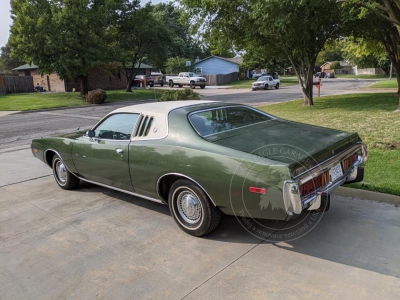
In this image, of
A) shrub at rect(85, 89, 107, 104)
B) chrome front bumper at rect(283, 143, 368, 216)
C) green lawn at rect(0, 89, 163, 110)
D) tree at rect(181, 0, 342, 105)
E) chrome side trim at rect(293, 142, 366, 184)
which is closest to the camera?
chrome front bumper at rect(283, 143, 368, 216)

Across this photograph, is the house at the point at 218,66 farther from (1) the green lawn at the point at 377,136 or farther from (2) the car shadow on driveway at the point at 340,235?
(2) the car shadow on driveway at the point at 340,235

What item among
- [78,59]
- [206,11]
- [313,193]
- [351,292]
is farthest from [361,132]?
[78,59]

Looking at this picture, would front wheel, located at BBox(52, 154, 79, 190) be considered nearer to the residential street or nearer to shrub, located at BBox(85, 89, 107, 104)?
the residential street

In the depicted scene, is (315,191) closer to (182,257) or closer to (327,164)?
(327,164)

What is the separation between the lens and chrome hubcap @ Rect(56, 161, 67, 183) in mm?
5496

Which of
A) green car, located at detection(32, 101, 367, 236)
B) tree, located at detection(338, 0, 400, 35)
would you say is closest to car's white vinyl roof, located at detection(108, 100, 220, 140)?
green car, located at detection(32, 101, 367, 236)

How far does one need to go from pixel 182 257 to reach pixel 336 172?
72.5 inches

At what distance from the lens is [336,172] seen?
12.0ft

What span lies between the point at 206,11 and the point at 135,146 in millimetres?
11838

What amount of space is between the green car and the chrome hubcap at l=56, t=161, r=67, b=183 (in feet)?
1.88

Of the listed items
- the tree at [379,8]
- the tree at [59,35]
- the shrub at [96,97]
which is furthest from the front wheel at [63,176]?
the tree at [59,35]

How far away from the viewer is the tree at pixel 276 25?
11758mm

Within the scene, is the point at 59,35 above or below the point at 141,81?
above

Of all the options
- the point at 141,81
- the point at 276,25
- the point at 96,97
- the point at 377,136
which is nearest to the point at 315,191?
the point at 377,136
